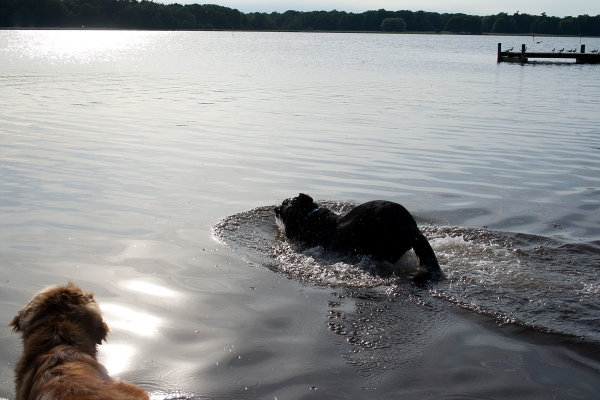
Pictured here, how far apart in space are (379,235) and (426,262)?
665 millimetres

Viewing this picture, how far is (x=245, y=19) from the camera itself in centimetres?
16638

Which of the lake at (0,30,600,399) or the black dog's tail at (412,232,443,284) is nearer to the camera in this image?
the lake at (0,30,600,399)

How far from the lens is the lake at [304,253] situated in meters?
5.09

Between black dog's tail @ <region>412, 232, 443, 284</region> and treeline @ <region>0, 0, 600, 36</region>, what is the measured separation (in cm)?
12565

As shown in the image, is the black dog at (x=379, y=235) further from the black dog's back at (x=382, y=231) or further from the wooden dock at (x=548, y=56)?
the wooden dock at (x=548, y=56)

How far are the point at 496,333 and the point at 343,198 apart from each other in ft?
16.7

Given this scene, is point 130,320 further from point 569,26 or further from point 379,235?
point 569,26

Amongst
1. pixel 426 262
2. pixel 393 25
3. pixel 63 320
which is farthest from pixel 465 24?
pixel 63 320

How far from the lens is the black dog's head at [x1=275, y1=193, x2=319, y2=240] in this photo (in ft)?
27.8

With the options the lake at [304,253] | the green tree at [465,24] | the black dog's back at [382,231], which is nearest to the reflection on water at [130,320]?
the lake at [304,253]

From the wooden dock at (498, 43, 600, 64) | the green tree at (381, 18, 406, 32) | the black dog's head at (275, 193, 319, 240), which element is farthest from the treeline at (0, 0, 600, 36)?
the black dog's head at (275, 193, 319, 240)

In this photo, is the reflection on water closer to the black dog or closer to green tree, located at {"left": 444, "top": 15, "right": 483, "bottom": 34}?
the black dog

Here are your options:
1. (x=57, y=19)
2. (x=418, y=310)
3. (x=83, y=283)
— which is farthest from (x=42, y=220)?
(x=57, y=19)

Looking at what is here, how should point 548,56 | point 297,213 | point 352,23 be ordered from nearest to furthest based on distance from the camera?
point 297,213 → point 548,56 → point 352,23
